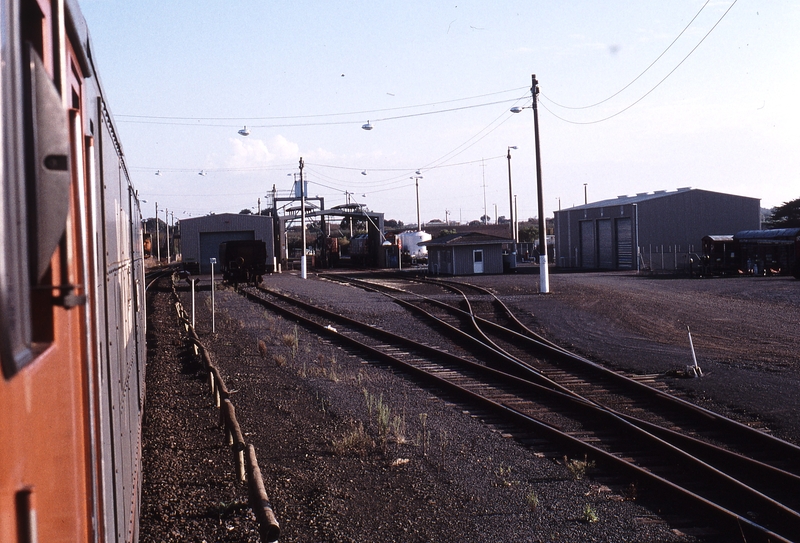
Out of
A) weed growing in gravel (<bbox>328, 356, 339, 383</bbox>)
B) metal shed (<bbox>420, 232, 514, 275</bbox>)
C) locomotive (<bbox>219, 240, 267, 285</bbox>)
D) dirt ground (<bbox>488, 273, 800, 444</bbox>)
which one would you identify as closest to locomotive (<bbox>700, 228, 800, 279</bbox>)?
dirt ground (<bbox>488, 273, 800, 444</bbox>)

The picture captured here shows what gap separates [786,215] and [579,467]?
78085 mm

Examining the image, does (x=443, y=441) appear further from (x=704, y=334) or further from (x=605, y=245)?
(x=605, y=245)

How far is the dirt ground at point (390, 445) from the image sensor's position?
6.47 metres

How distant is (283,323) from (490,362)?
8.42 metres

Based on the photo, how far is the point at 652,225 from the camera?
2026 inches

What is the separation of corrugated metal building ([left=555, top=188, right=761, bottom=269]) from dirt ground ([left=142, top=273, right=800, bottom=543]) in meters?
31.9

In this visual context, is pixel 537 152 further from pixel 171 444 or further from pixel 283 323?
pixel 171 444

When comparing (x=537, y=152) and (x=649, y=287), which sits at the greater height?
(x=537, y=152)

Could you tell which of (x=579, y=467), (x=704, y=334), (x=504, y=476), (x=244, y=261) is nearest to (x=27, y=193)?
(x=504, y=476)

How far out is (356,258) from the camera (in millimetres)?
66938

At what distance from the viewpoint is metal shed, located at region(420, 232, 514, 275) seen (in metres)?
46.1

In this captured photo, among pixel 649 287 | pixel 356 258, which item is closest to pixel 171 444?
pixel 649 287

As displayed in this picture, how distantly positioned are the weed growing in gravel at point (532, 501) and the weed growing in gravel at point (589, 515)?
433 millimetres

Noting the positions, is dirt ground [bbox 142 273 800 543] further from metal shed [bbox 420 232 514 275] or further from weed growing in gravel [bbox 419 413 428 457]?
metal shed [bbox 420 232 514 275]
